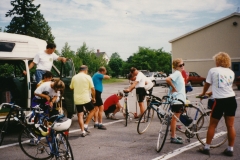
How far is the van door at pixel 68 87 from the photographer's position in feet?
26.2

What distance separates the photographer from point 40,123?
515cm

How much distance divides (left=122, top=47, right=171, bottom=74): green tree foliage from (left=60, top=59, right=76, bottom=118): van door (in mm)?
39981

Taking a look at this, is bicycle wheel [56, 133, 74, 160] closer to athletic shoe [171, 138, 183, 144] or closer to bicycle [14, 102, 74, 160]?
bicycle [14, 102, 74, 160]

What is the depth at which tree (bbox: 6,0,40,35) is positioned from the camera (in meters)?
48.1

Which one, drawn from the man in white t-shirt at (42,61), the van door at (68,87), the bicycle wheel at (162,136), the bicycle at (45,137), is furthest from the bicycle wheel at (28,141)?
the van door at (68,87)

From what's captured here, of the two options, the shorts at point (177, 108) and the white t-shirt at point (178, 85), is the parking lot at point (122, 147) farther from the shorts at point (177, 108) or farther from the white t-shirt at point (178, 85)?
the white t-shirt at point (178, 85)

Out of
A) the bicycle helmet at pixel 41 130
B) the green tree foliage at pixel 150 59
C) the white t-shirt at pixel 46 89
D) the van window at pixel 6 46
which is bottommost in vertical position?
the bicycle helmet at pixel 41 130

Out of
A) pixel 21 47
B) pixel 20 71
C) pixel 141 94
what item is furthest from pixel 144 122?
pixel 20 71

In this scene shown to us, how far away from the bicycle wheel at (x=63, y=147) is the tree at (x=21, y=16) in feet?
156

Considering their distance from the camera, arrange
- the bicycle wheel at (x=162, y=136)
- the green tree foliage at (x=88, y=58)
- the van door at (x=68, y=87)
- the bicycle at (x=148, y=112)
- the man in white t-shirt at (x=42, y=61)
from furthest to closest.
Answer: the green tree foliage at (x=88, y=58) → the van door at (x=68, y=87) → the man in white t-shirt at (x=42, y=61) → the bicycle at (x=148, y=112) → the bicycle wheel at (x=162, y=136)

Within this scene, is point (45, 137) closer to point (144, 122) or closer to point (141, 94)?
point (144, 122)

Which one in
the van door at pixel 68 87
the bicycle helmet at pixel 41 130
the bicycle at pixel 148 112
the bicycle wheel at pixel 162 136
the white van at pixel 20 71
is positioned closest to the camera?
the bicycle helmet at pixel 41 130

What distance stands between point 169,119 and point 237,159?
4.51 feet

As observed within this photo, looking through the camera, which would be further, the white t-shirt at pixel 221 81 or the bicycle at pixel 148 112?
the bicycle at pixel 148 112
